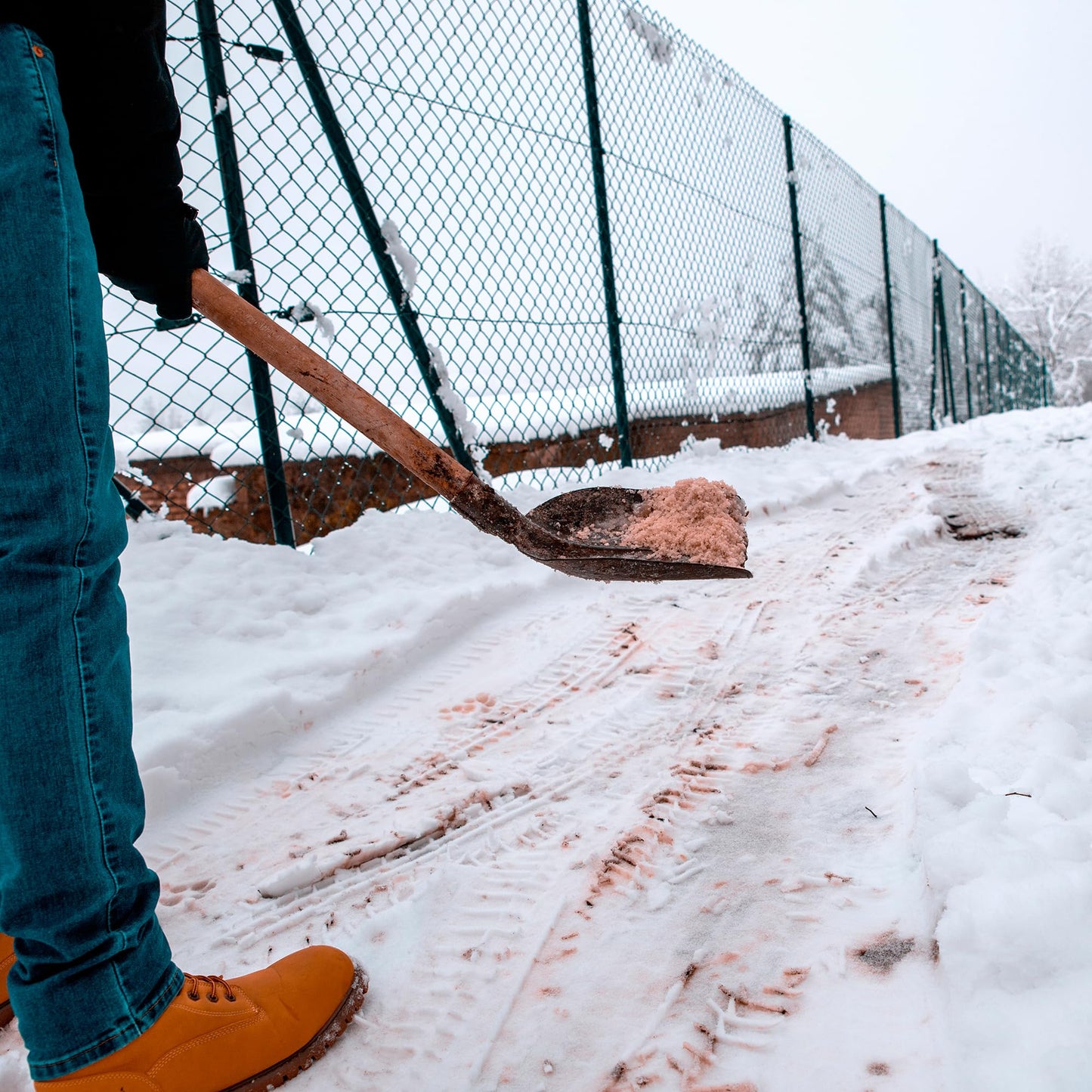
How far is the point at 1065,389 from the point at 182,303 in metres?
41.9

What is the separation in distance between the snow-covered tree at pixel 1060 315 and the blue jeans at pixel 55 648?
4159 centimetres

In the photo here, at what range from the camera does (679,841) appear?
1.38 metres

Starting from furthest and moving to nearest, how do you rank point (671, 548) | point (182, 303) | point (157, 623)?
point (157, 623)
point (671, 548)
point (182, 303)

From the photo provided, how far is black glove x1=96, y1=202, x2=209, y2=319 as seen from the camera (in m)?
1.24

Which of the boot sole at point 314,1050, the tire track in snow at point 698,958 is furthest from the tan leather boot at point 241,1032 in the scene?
the tire track in snow at point 698,958

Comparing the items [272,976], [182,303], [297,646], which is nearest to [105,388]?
[182,303]

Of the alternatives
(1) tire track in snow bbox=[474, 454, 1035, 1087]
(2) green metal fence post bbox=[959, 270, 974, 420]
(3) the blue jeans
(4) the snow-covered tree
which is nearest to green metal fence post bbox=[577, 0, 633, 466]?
(1) tire track in snow bbox=[474, 454, 1035, 1087]

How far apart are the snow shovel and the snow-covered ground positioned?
470 millimetres

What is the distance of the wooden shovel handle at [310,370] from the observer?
4.37 feet

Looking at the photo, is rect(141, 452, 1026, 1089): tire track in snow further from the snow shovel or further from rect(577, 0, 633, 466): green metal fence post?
rect(577, 0, 633, 466): green metal fence post

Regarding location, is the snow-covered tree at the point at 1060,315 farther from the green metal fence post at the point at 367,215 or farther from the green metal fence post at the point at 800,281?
the green metal fence post at the point at 367,215

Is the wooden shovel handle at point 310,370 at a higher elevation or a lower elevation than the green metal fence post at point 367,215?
lower

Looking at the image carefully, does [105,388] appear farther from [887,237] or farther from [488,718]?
[887,237]

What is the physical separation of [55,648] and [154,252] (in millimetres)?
758
